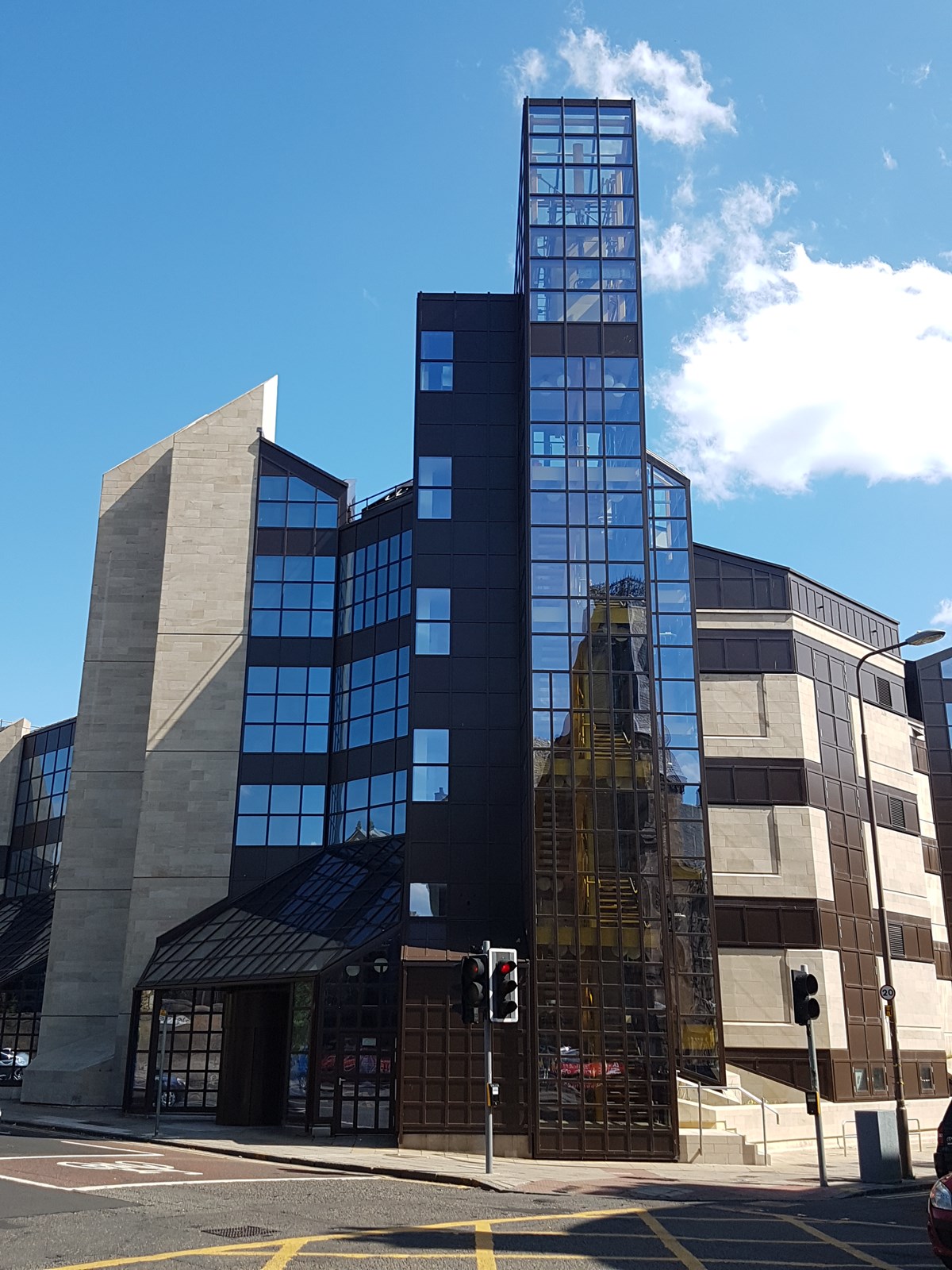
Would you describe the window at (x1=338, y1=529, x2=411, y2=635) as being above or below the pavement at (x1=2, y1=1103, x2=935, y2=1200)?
above

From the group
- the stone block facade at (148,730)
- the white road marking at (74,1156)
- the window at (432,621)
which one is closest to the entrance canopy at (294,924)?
the stone block facade at (148,730)

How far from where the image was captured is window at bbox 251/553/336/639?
42438 millimetres

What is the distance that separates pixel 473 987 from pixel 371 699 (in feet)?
66.8

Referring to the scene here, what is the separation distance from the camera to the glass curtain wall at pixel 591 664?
86.8ft

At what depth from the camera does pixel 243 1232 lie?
43.9ft

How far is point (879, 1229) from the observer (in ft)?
51.5

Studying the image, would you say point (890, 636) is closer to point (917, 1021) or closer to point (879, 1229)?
point (917, 1021)

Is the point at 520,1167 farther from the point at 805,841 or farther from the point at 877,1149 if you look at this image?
the point at 805,841

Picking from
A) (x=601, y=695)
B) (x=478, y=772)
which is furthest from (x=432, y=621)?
(x=601, y=695)

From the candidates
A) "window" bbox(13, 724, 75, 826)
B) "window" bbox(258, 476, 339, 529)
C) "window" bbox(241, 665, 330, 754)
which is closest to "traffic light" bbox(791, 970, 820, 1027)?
"window" bbox(241, 665, 330, 754)

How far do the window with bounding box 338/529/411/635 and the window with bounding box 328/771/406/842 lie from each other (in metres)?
5.81

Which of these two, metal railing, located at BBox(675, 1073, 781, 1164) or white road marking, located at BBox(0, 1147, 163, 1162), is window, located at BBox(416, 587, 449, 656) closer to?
metal railing, located at BBox(675, 1073, 781, 1164)

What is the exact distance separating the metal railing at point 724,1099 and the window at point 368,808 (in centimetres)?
1206

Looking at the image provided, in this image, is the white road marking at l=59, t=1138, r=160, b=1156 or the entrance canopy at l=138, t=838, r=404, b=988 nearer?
the white road marking at l=59, t=1138, r=160, b=1156
